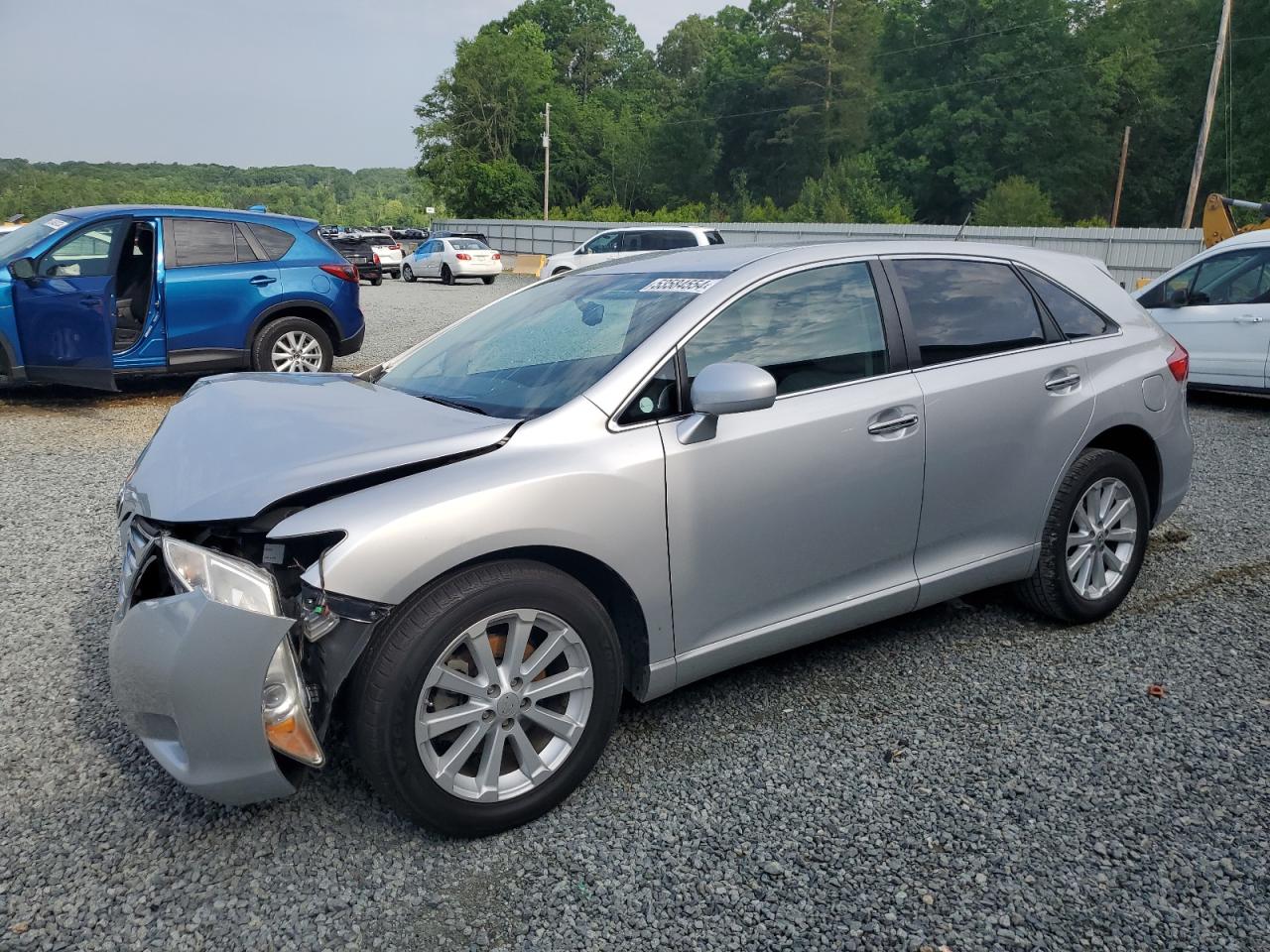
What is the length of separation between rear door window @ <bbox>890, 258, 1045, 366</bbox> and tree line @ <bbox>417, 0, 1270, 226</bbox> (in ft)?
120

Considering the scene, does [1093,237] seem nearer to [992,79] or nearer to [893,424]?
[893,424]

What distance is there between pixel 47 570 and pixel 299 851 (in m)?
2.95

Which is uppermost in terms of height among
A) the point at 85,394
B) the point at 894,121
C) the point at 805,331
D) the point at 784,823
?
the point at 894,121

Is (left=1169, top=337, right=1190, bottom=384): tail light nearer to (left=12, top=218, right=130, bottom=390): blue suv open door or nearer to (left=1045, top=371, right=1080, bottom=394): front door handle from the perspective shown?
(left=1045, top=371, right=1080, bottom=394): front door handle

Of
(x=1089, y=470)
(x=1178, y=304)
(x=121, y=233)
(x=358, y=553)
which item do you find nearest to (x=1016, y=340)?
(x=1089, y=470)

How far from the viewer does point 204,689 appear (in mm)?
2426

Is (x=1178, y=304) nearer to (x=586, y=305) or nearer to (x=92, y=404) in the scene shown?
(x=586, y=305)

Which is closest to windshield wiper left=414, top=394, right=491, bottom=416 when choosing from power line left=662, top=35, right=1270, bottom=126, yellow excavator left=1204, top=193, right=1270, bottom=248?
yellow excavator left=1204, top=193, right=1270, bottom=248

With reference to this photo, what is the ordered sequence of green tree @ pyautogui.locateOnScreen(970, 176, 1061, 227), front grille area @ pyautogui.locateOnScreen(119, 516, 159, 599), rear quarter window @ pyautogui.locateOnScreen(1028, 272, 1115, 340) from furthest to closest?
1. green tree @ pyautogui.locateOnScreen(970, 176, 1061, 227)
2. rear quarter window @ pyautogui.locateOnScreen(1028, 272, 1115, 340)
3. front grille area @ pyautogui.locateOnScreen(119, 516, 159, 599)

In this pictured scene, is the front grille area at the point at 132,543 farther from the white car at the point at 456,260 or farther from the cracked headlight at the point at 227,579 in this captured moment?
the white car at the point at 456,260

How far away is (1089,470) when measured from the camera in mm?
4035

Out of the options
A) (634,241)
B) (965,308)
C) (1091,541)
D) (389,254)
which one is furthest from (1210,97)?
(965,308)

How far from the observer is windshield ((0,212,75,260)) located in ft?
27.7

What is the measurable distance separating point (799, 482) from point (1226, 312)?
8133mm
